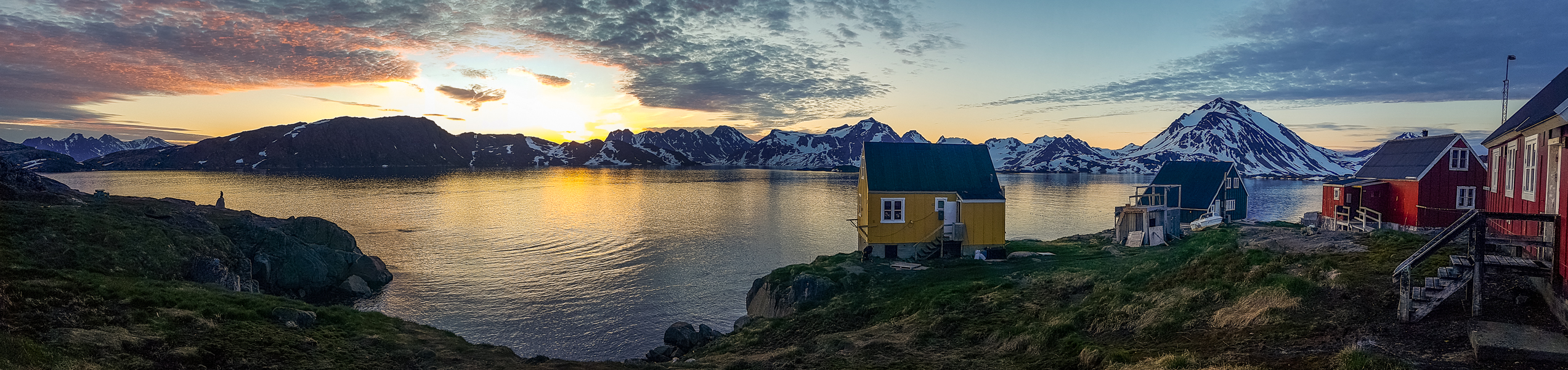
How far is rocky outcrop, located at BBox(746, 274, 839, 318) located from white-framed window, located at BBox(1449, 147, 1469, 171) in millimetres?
32580

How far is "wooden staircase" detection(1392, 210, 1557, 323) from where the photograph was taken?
10148 millimetres

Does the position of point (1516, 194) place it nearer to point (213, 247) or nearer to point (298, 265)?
point (213, 247)

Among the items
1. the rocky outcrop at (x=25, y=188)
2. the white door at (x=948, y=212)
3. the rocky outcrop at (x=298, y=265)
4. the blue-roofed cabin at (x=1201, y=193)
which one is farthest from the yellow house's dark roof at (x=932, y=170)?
A: the rocky outcrop at (x=25, y=188)

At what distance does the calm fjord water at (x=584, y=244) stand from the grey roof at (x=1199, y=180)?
400 inches

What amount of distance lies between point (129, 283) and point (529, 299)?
16.7 meters

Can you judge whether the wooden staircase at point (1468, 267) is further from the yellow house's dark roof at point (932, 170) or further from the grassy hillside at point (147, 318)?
the yellow house's dark roof at point (932, 170)

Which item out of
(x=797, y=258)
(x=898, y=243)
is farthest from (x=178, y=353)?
(x=797, y=258)

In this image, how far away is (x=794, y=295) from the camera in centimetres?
2481

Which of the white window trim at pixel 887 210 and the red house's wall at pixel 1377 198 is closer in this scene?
the white window trim at pixel 887 210

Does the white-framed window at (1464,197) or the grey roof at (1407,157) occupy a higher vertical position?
→ the grey roof at (1407,157)

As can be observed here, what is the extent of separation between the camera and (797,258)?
44844 mm

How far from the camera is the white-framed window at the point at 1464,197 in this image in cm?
3084

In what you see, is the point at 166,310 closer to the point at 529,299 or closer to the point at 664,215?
the point at 529,299

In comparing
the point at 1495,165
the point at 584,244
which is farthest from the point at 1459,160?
the point at 584,244
